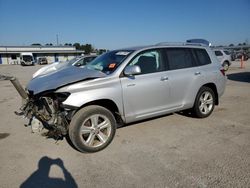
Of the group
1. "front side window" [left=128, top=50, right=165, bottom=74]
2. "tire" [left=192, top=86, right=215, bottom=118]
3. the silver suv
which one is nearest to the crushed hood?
the silver suv

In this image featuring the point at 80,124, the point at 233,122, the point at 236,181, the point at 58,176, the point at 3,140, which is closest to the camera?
the point at 236,181

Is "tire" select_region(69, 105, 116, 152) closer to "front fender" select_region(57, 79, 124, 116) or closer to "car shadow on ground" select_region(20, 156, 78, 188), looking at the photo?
"front fender" select_region(57, 79, 124, 116)

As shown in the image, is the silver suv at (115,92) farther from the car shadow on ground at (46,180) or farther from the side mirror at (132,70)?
the car shadow on ground at (46,180)

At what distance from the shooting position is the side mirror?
13.3ft

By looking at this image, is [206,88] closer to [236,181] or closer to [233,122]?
[233,122]

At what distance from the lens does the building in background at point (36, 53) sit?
191 ft

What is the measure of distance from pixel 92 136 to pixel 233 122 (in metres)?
3.30

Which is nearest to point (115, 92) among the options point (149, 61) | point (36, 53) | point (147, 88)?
point (147, 88)

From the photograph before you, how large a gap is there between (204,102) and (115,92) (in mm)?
2512

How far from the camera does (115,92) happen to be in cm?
403

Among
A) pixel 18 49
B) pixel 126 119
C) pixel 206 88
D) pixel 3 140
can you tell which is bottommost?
pixel 3 140

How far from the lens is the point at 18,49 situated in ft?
200

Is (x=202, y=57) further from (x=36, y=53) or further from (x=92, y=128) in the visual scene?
(x=36, y=53)

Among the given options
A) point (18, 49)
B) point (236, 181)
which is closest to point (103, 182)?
point (236, 181)
